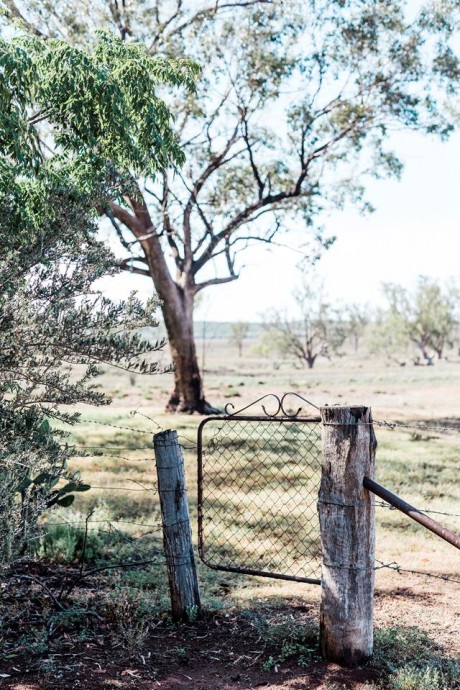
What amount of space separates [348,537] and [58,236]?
8.78 ft

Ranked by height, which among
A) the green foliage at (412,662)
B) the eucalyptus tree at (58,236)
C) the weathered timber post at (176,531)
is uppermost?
the eucalyptus tree at (58,236)

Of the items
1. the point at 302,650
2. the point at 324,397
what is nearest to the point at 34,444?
the point at 302,650

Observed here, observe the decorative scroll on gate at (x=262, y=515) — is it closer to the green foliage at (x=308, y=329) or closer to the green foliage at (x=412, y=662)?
the green foliage at (x=412, y=662)

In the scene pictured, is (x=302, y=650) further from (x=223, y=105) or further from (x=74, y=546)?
(x=223, y=105)

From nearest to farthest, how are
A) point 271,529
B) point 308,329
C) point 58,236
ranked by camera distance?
point 58,236
point 271,529
point 308,329

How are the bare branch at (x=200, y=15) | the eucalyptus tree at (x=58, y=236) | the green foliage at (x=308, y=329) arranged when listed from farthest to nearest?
the green foliage at (x=308, y=329), the bare branch at (x=200, y=15), the eucalyptus tree at (x=58, y=236)

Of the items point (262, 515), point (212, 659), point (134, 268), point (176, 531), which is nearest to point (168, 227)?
point (134, 268)

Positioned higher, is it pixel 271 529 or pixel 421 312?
pixel 421 312

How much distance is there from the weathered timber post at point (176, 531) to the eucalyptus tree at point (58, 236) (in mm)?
661

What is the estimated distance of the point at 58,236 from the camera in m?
4.69

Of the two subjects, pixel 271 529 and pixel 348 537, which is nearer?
pixel 348 537

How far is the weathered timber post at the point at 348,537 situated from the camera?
4.11 m

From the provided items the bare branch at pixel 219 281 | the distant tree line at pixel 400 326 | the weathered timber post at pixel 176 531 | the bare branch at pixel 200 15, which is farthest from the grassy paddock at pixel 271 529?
the distant tree line at pixel 400 326

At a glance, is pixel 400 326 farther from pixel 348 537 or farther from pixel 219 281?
pixel 348 537
